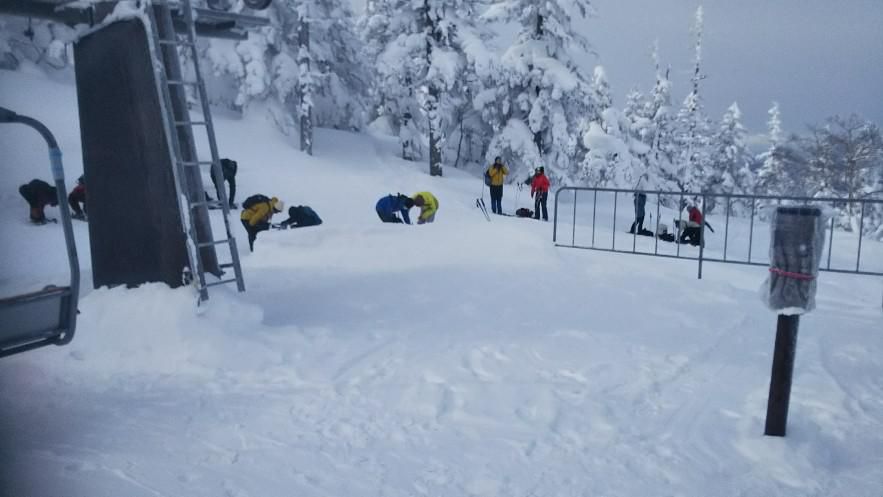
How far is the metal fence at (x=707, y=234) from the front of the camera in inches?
393

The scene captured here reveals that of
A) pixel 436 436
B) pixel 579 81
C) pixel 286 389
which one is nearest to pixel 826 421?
pixel 436 436

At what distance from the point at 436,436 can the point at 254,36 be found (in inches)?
1028

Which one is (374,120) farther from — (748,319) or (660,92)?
(748,319)

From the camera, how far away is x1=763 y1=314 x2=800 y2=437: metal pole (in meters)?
4.06

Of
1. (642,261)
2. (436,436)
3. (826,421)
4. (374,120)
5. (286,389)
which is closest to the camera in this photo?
(436,436)

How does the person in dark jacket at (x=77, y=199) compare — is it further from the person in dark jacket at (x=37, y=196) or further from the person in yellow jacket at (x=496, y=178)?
the person in yellow jacket at (x=496, y=178)

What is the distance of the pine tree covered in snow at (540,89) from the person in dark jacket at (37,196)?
17.4m

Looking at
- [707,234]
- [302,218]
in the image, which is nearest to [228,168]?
[302,218]

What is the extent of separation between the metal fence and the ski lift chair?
561 cm

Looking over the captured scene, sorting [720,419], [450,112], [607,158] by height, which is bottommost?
[720,419]

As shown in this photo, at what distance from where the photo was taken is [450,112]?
3000 centimetres

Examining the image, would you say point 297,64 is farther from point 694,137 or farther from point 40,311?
point 694,137

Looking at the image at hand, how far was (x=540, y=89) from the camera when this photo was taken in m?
27.0

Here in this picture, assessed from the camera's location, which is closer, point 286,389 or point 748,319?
point 286,389
